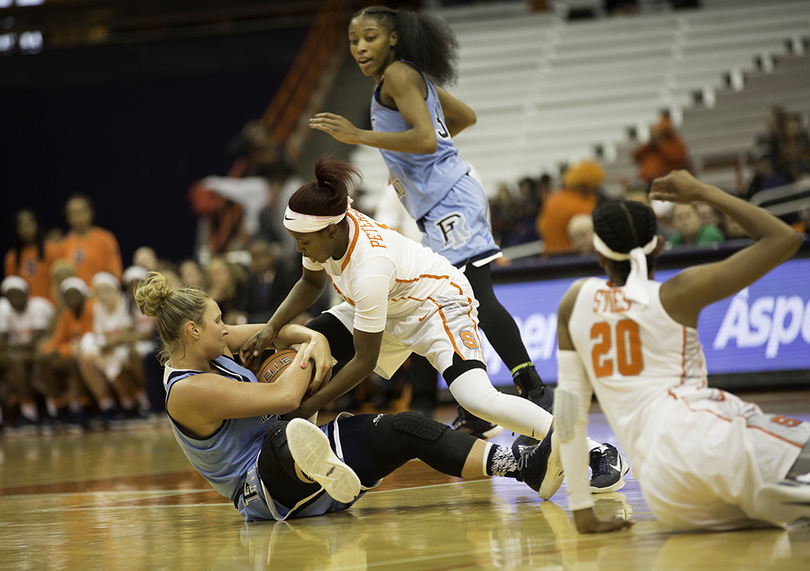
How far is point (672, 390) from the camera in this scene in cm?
271

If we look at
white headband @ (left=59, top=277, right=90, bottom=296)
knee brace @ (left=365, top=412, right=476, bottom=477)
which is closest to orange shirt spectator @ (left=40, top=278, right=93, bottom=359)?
white headband @ (left=59, top=277, right=90, bottom=296)

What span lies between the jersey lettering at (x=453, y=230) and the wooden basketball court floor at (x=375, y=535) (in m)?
1.12

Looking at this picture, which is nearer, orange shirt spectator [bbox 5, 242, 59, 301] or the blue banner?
the blue banner

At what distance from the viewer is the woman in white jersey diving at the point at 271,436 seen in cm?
327

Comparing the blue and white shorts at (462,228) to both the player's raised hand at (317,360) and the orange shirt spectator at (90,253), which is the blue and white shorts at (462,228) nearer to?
the player's raised hand at (317,360)

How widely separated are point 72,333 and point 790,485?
9334 millimetres

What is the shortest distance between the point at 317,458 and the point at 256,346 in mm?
776

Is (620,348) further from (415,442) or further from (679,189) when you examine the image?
(415,442)

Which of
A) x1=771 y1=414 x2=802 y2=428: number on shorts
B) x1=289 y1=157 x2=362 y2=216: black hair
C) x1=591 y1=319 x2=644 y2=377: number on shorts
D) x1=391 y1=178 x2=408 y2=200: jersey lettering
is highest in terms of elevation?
x1=289 y1=157 x2=362 y2=216: black hair

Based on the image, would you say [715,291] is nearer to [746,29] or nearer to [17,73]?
[746,29]

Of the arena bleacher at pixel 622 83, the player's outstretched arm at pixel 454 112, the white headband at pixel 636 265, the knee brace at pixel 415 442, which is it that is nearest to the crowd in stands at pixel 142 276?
the arena bleacher at pixel 622 83

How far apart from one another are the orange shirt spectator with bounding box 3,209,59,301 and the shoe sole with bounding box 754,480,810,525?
10.4 metres

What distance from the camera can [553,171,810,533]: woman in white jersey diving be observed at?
259 cm

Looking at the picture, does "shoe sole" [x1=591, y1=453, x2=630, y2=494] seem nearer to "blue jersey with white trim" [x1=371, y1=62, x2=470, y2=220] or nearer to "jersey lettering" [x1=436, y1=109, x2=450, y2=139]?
"blue jersey with white trim" [x1=371, y1=62, x2=470, y2=220]
